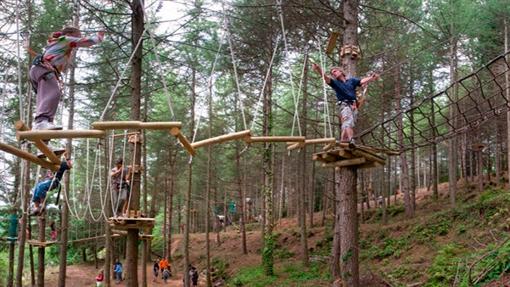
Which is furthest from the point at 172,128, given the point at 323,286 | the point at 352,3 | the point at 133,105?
the point at 323,286

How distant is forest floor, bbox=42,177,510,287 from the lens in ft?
33.5

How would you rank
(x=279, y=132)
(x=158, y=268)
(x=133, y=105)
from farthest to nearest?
1. (x=279, y=132)
2. (x=158, y=268)
3. (x=133, y=105)

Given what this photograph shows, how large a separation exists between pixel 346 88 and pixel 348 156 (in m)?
0.88

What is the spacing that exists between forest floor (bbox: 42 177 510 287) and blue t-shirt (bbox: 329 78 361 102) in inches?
148

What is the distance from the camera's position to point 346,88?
5.73 metres

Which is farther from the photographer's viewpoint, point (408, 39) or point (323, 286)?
point (408, 39)

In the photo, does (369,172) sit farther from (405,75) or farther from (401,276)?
(401,276)

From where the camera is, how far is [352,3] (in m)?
7.34

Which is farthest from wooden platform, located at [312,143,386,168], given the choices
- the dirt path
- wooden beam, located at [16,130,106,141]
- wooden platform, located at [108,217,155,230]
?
the dirt path

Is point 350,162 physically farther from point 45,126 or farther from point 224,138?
point 45,126

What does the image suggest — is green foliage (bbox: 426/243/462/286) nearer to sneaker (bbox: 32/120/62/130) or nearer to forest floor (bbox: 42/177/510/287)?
forest floor (bbox: 42/177/510/287)

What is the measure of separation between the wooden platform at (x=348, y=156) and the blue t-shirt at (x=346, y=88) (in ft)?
2.37

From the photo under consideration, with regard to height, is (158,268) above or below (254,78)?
below

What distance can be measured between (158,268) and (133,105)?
1596cm
